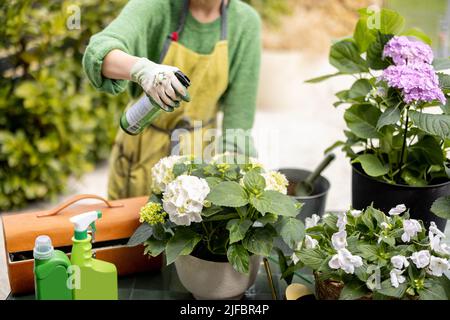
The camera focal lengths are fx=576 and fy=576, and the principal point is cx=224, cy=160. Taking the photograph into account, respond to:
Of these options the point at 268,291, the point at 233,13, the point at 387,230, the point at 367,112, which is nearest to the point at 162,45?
the point at 233,13

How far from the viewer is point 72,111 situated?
9.85 ft

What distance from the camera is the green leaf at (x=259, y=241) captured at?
1114 mm

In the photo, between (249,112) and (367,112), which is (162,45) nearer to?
(249,112)

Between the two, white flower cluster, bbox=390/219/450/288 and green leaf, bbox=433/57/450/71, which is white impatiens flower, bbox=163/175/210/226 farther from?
green leaf, bbox=433/57/450/71

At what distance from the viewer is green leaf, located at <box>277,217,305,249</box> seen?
112cm

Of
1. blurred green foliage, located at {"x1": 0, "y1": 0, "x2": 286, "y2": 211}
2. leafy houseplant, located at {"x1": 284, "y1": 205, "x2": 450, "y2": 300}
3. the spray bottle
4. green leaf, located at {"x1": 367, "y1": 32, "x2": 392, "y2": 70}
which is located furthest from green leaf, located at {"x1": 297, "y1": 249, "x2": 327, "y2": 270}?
blurred green foliage, located at {"x1": 0, "y1": 0, "x2": 286, "y2": 211}

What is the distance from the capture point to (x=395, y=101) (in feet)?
4.16

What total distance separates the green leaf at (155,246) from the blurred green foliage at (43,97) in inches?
68.8

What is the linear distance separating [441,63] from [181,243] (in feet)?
2.37

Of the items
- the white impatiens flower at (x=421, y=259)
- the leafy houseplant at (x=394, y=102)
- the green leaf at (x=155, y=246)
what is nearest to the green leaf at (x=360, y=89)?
the leafy houseplant at (x=394, y=102)

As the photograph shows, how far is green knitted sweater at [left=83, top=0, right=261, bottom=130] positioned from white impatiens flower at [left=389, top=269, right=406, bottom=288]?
79 cm

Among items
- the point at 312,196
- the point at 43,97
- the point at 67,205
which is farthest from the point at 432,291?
the point at 43,97

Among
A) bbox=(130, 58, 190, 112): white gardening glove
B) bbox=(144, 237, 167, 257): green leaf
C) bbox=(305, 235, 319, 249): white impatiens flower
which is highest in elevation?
bbox=(130, 58, 190, 112): white gardening glove

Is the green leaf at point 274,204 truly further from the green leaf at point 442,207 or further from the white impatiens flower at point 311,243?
the green leaf at point 442,207
